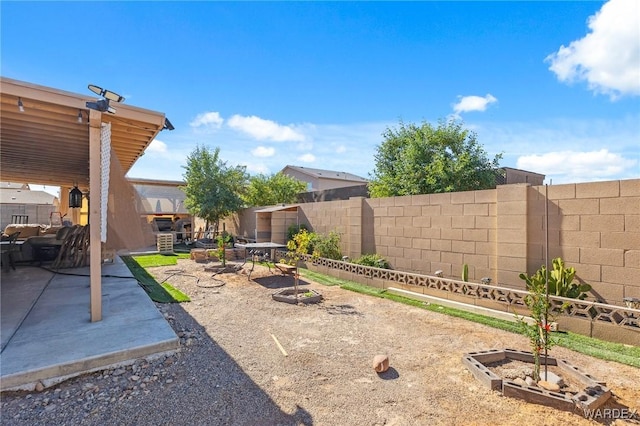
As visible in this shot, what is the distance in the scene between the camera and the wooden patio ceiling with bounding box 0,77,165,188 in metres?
4.12

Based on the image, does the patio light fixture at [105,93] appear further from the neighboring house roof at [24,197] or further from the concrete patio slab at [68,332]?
the neighboring house roof at [24,197]

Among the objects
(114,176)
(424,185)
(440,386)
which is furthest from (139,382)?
(424,185)

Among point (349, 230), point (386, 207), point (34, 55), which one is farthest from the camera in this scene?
point (349, 230)

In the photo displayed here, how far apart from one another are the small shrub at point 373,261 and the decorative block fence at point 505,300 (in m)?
0.25

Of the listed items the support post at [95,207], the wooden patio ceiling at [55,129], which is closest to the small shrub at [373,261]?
the wooden patio ceiling at [55,129]

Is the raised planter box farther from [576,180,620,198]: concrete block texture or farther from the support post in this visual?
the support post

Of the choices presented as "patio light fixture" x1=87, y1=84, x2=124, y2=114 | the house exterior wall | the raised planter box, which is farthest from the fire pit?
the house exterior wall

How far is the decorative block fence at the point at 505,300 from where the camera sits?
14.6 ft

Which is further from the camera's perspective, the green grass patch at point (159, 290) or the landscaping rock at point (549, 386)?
the green grass patch at point (159, 290)

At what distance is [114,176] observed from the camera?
6.22 meters

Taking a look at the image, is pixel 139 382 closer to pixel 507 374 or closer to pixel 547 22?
pixel 507 374

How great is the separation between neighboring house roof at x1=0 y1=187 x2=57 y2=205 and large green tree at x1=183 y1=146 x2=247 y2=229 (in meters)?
13.9

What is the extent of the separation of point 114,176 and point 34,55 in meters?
4.04

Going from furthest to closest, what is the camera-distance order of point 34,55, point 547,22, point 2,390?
point 547,22 → point 34,55 → point 2,390
